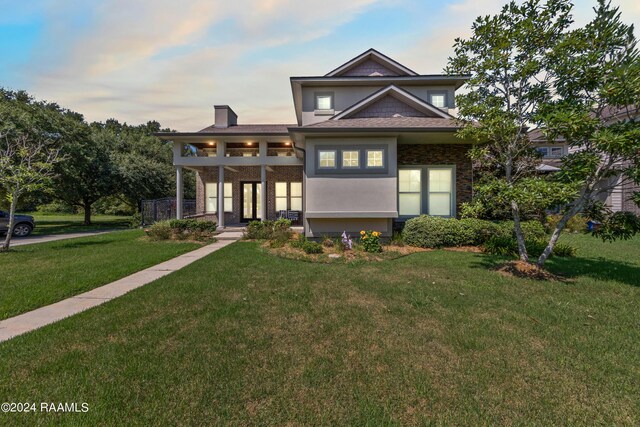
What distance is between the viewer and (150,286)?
5.82m

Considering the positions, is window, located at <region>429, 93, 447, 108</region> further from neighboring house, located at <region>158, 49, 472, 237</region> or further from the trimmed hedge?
the trimmed hedge

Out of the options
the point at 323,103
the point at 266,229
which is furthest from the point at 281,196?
the point at 323,103

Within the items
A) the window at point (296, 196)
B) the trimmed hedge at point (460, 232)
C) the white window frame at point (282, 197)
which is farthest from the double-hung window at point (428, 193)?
the white window frame at point (282, 197)

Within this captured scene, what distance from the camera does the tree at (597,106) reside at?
212 inches

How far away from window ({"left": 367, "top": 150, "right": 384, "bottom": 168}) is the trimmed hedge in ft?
9.08

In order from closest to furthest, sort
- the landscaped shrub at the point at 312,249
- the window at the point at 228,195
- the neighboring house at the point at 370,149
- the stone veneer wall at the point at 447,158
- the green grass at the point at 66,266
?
the green grass at the point at 66,266, the landscaped shrub at the point at 312,249, the neighboring house at the point at 370,149, the stone veneer wall at the point at 447,158, the window at the point at 228,195

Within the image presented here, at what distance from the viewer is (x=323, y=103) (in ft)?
47.7

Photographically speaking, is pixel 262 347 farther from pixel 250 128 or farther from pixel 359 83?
pixel 250 128

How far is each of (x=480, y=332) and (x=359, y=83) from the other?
525 inches

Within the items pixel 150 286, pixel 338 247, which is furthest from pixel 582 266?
pixel 150 286

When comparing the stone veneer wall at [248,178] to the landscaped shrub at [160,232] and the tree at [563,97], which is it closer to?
the landscaped shrub at [160,232]

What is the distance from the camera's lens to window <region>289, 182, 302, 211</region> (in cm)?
1741

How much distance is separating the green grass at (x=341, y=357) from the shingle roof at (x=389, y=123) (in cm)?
656

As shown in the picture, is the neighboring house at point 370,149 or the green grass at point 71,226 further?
the green grass at point 71,226
